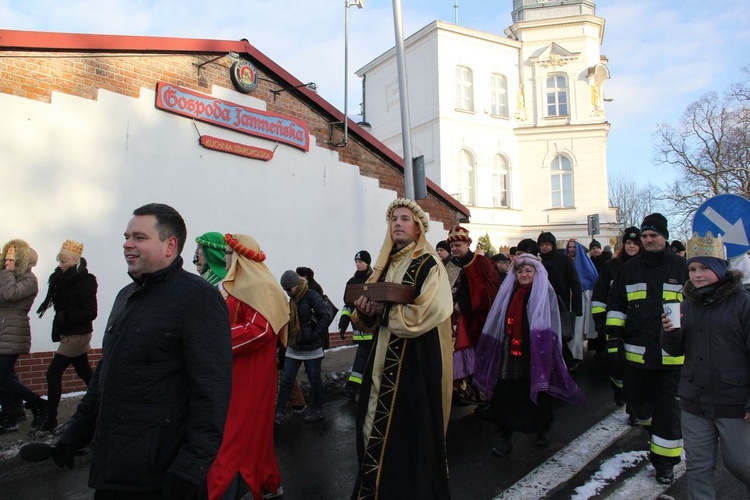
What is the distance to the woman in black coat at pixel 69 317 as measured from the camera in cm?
569

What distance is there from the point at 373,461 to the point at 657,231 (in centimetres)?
299

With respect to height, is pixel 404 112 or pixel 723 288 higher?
pixel 404 112

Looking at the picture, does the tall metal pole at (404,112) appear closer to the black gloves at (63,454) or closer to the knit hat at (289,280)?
the knit hat at (289,280)

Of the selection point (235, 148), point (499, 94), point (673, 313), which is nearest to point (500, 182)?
point (499, 94)

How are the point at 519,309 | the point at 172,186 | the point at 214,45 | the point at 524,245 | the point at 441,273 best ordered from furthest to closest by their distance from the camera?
the point at 214,45, the point at 172,186, the point at 524,245, the point at 519,309, the point at 441,273

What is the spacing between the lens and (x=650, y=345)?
4.40 meters

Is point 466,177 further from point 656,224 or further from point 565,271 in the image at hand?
point 656,224

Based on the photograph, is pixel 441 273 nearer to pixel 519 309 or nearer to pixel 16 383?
pixel 519 309

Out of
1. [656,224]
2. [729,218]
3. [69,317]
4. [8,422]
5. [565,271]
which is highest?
[729,218]

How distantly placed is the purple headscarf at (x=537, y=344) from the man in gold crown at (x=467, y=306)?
21.8 inches

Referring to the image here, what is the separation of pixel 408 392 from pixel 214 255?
1781mm

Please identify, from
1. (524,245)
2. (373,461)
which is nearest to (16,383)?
(373,461)

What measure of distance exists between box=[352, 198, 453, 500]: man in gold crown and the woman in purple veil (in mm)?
1580

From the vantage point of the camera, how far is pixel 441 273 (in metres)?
3.65
